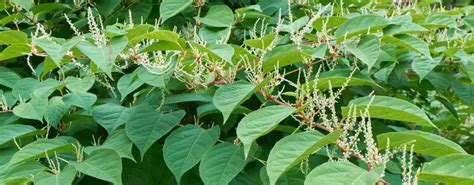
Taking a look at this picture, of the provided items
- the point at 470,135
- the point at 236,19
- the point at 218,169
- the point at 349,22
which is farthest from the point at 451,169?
the point at 470,135

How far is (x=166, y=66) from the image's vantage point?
131 centimetres

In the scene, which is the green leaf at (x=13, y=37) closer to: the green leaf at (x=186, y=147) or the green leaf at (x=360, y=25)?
the green leaf at (x=186, y=147)

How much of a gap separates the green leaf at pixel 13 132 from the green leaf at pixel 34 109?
0.03m

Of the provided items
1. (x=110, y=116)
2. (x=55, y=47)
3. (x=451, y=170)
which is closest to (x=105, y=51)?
(x=55, y=47)

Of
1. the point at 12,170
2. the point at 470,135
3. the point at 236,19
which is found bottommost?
the point at 470,135

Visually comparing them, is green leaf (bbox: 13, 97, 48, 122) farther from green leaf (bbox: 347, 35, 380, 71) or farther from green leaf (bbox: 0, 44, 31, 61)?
green leaf (bbox: 347, 35, 380, 71)

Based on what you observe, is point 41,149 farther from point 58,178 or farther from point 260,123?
point 260,123

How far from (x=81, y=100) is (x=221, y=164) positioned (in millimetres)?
395

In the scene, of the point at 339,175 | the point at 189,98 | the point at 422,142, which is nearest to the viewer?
the point at 339,175

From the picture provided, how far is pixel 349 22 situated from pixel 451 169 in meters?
0.57

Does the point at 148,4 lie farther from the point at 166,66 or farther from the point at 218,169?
the point at 218,169

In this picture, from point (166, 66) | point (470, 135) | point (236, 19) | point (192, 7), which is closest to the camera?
point (166, 66)

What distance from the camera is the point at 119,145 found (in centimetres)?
132

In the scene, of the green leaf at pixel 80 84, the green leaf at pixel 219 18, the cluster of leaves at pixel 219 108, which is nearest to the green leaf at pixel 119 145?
the cluster of leaves at pixel 219 108
